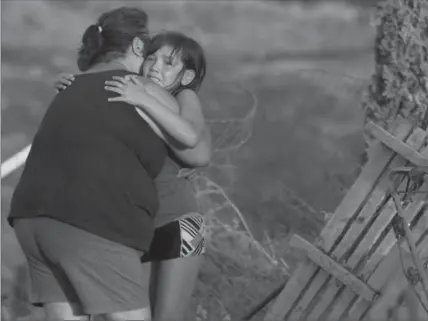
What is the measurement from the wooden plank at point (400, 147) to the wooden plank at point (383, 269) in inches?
3.8

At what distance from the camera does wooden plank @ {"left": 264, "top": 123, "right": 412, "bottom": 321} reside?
11.9ft

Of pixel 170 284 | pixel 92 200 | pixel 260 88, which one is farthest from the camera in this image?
pixel 260 88

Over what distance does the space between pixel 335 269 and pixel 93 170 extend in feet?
4.36

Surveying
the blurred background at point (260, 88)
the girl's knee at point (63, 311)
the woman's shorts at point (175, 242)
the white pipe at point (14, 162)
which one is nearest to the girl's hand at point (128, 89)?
the woman's shorts at point (175, 242)

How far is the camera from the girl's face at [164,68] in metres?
3.19

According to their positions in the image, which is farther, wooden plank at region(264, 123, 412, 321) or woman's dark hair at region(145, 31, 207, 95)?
wooden plank at region(264, 123, 412, 321)

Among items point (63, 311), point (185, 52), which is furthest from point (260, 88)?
point (63, 311)

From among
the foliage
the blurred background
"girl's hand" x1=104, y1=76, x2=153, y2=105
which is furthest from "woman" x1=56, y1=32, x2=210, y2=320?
the blurred background

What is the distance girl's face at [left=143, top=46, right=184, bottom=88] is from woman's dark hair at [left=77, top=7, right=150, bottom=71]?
0.55ft

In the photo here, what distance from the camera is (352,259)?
3760 millimetres

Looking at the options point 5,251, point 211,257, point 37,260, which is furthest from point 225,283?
point 37,260

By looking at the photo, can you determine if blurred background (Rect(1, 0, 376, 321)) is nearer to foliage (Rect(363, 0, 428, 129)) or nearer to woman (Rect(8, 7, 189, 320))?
foliage (Rect(363, 0, 428, 129))

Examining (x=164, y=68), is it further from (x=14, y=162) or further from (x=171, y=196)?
(x=14, y=162)

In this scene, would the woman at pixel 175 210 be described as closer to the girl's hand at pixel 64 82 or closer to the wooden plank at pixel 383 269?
the girl's hand at pixel 64 82
